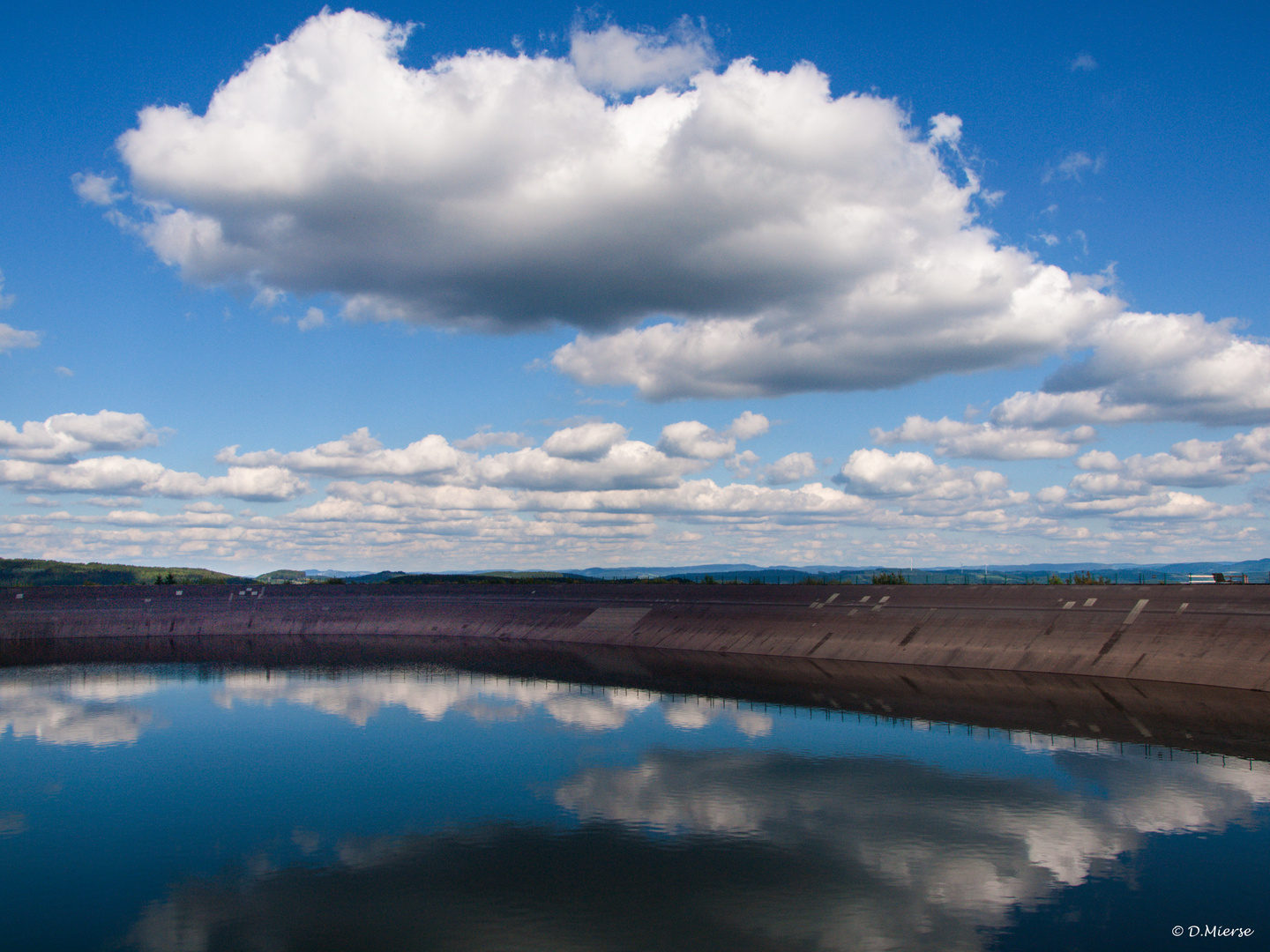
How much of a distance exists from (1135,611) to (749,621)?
49.5 m

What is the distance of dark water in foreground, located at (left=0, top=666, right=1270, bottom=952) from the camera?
3128cm

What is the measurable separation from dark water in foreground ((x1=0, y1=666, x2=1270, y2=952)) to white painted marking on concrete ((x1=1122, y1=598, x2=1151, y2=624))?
35042 mm

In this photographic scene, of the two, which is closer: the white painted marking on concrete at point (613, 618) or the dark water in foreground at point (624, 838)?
the dark water in foreground at point (624, 838)

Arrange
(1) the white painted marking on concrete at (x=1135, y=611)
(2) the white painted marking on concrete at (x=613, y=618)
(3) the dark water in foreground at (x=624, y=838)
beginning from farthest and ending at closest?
(2) the white painted marking on concrete at (x=613, y=618)
(1) the white painted marking on concrete at (x=1135, y=611)
(3) the dark water in foreground at (x=624, y=838)

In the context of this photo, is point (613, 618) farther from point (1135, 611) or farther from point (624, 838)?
point (624, 838)

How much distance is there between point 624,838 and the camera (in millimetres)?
41156

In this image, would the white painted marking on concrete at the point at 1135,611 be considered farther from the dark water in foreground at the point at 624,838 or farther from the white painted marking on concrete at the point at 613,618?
the white painted marking on concrete at the point at 613,618

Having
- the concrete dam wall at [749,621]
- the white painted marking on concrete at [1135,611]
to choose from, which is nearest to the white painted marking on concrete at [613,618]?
the concrete dam wall at [749,621]

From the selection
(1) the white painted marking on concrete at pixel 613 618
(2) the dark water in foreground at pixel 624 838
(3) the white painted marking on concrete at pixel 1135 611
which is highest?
(3) the white painted marking on concrete at pixel 1135 611

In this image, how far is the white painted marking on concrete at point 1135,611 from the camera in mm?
89581

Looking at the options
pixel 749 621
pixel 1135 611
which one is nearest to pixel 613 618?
pixel 749 621

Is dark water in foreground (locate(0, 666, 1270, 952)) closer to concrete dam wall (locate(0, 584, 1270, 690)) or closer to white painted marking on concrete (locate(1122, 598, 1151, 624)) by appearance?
concrete dam wall (locate(0, 584, 1270, 690))

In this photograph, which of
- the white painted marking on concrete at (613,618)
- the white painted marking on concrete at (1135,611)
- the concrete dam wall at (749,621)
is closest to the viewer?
the concrete dam wall at (749,621)

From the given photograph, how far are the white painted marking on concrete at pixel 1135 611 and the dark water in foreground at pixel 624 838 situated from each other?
115 ft
